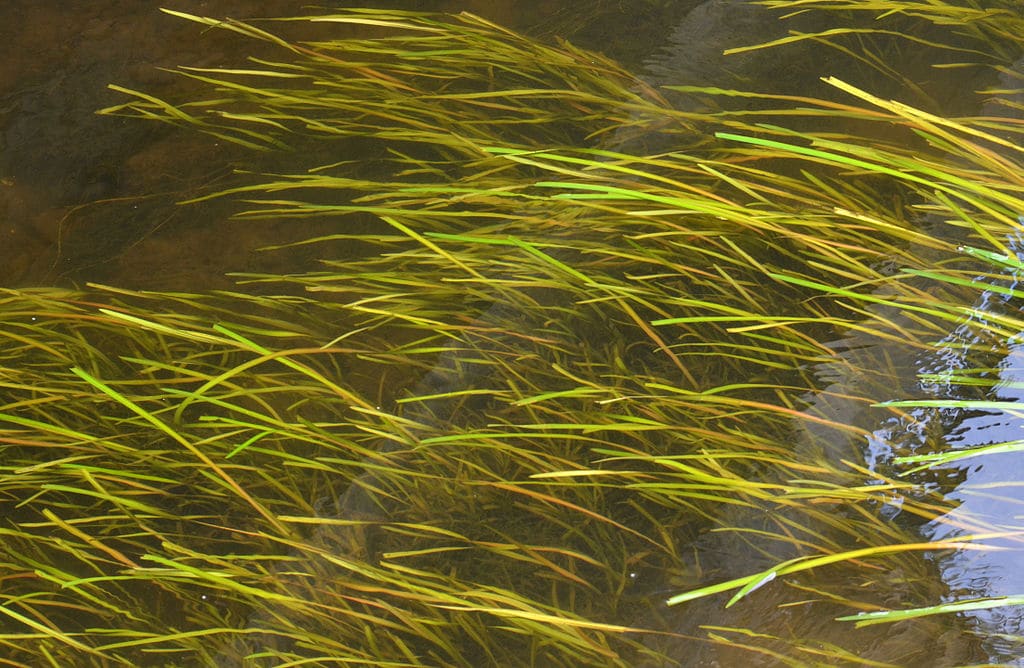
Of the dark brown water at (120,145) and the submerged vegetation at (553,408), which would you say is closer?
the submerged vegetation at (553,408)

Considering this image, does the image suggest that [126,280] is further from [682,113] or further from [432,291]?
[682,113]

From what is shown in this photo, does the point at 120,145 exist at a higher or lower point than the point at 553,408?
higher

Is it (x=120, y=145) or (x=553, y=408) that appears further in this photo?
(x=120, y=145)

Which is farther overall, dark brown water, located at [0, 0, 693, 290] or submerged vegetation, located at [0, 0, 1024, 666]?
dark brown water, located at [0, 0, 693, 290]

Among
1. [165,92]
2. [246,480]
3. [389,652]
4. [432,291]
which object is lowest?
[389,652]

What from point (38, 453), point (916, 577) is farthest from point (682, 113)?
point (38, 453)

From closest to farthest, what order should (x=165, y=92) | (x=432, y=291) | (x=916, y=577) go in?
1. (x=916, y=577)
2. (x=432, y=291)
3. (x=165, y=92)

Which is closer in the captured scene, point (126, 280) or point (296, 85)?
point (126, 280)

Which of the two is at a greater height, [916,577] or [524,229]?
[524,229]
